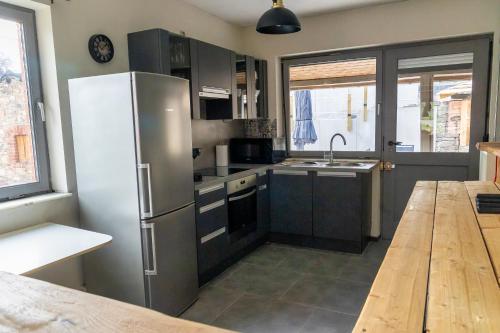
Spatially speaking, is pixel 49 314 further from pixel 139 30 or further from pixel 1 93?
pixel 139 30

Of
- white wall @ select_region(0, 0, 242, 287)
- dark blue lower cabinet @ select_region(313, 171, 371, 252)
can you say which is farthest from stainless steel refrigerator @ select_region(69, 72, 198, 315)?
dark blue lower cabinet @ select_region(313, 171, 371, 252)

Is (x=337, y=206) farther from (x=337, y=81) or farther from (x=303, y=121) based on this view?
(x=337, y=81)

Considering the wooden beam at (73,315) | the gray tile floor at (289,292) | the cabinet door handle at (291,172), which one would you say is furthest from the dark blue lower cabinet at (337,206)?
the wooden beam at (73,315)

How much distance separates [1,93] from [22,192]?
0.66 meters

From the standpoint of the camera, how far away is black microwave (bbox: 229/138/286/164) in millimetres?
4332

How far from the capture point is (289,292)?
3.10 meters

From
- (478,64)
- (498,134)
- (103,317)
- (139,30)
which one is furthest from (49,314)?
(478,64)

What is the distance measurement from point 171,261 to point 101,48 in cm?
169

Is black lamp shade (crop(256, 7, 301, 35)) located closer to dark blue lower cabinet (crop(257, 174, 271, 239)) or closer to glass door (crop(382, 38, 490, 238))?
dark blue lower cabinet (crop(257, 174, 271, 239))

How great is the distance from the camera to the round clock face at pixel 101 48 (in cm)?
283

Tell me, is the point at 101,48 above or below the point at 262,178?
above

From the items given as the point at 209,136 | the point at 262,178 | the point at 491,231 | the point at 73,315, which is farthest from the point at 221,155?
the point at 73,315

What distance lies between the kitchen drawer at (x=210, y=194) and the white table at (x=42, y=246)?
36.7 inches

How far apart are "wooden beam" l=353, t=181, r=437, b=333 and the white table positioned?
5.19ft
